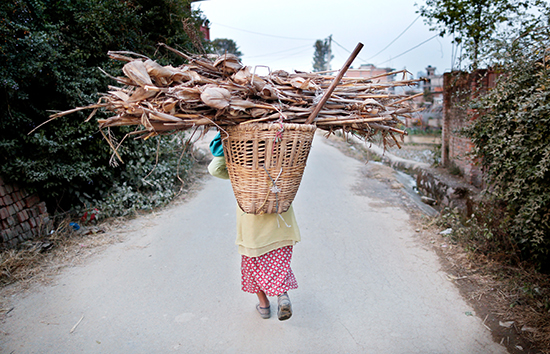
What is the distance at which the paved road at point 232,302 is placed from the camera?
254 cm

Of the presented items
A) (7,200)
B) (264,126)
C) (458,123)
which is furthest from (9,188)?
(458,123)

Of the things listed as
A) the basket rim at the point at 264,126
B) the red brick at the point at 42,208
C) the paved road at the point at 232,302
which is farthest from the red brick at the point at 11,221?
the basket rim at the point at 264,126

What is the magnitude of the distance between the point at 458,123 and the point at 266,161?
7.56 meters

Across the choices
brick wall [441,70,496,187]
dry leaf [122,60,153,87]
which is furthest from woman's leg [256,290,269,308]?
brick wall [441,70,496,187]

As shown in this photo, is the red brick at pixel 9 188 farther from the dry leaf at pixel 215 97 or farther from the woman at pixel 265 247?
the dry leaf at pixel 215 97

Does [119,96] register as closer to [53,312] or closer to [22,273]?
[53,312]

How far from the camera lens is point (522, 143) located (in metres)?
3.20

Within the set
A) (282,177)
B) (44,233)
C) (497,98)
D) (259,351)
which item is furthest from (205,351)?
(497,98)

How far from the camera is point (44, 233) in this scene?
434cm

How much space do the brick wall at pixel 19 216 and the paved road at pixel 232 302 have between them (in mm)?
957

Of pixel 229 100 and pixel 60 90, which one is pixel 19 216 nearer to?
pixel 60 90

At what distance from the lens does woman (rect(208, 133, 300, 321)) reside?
2.55 meters

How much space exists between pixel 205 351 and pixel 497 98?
3618 mm

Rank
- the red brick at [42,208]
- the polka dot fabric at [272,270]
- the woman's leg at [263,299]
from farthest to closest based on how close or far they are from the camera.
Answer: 1. the red brick at [42,208]
2. the woman's leg at [263,299]
3. the polka dot fabric at [272,270]
